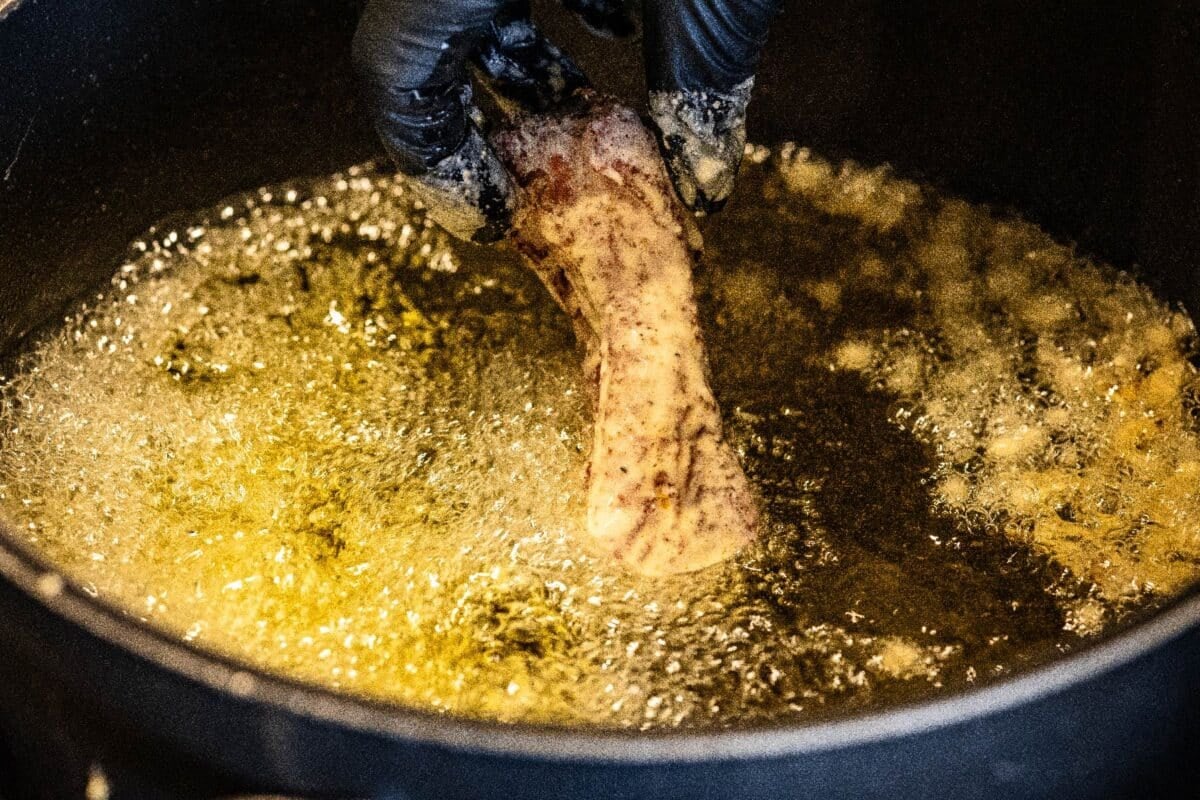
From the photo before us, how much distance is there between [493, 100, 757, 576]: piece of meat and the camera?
38.4 inches

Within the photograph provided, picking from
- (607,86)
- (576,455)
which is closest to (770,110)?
(607,86)

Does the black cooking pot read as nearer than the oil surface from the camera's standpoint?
Yes

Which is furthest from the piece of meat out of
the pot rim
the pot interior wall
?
the pot interior wall

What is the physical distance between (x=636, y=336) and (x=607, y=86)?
624mm

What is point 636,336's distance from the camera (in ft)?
3.20

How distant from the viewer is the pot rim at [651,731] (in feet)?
2.06

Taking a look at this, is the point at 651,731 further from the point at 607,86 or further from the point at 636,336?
the point at 607,86

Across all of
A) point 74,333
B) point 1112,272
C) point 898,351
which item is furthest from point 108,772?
point 1112,272

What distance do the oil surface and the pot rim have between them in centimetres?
23

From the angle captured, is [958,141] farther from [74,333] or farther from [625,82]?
[74,333]

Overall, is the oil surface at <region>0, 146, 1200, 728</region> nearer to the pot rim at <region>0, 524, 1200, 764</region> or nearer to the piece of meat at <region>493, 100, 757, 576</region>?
the piece of meat at <region>493, 100, 757, 576</region>

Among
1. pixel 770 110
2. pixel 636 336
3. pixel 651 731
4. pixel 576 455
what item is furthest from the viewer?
pixel 770 110

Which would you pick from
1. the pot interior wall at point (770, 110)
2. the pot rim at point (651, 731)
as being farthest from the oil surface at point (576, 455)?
the pot rim at point (651, 731)

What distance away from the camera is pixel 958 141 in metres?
1.41
